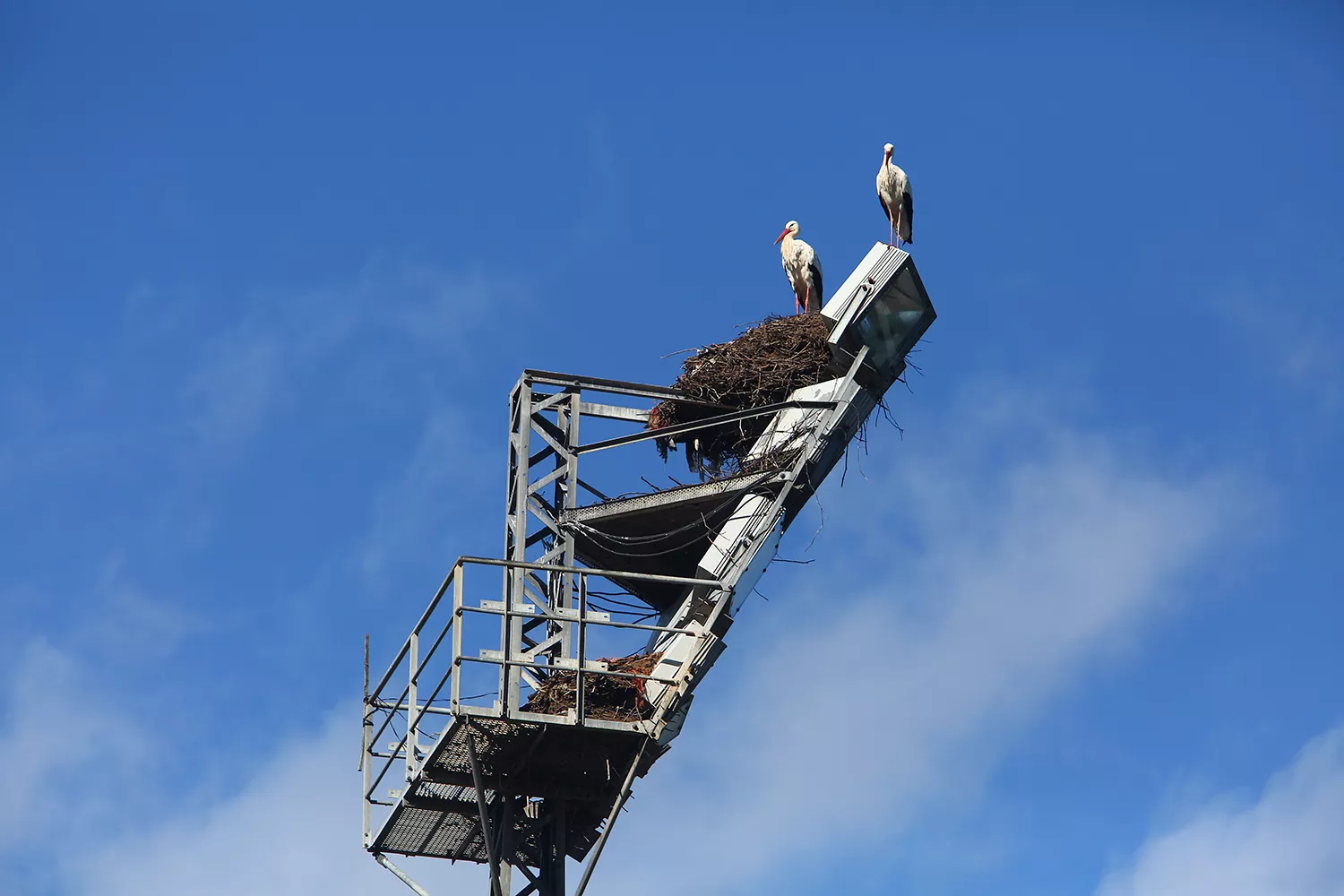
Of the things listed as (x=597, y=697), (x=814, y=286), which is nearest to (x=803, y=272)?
(x=814, y=286)

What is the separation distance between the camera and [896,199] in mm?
23109

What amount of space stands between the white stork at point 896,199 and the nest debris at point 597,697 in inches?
299

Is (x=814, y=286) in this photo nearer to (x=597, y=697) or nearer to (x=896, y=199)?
(x=896, y=199)

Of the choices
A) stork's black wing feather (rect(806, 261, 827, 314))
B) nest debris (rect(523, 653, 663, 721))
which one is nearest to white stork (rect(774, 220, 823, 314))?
stork's black wing feather (rect(806, 261, 827, 314))

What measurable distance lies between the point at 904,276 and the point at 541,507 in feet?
14.1

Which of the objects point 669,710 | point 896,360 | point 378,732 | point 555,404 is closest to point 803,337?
point 896,360

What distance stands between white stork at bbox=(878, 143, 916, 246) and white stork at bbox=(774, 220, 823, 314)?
1.02 metres

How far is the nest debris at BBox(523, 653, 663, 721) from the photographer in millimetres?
17594

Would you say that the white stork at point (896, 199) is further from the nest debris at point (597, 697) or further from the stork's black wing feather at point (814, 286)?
the nest debris at point (597, 697)

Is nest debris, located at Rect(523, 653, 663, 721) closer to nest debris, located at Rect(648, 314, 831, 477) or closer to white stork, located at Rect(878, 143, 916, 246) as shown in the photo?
nest debris, located at Rect(648, 314, 831, 477)

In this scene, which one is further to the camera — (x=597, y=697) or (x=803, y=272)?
(x=803, y=272)

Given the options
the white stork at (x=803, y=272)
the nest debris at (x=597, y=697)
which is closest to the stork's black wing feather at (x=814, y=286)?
the white stork at (x=803, y=272)

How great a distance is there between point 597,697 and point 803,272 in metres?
7.14

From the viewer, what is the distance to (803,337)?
20.3m
